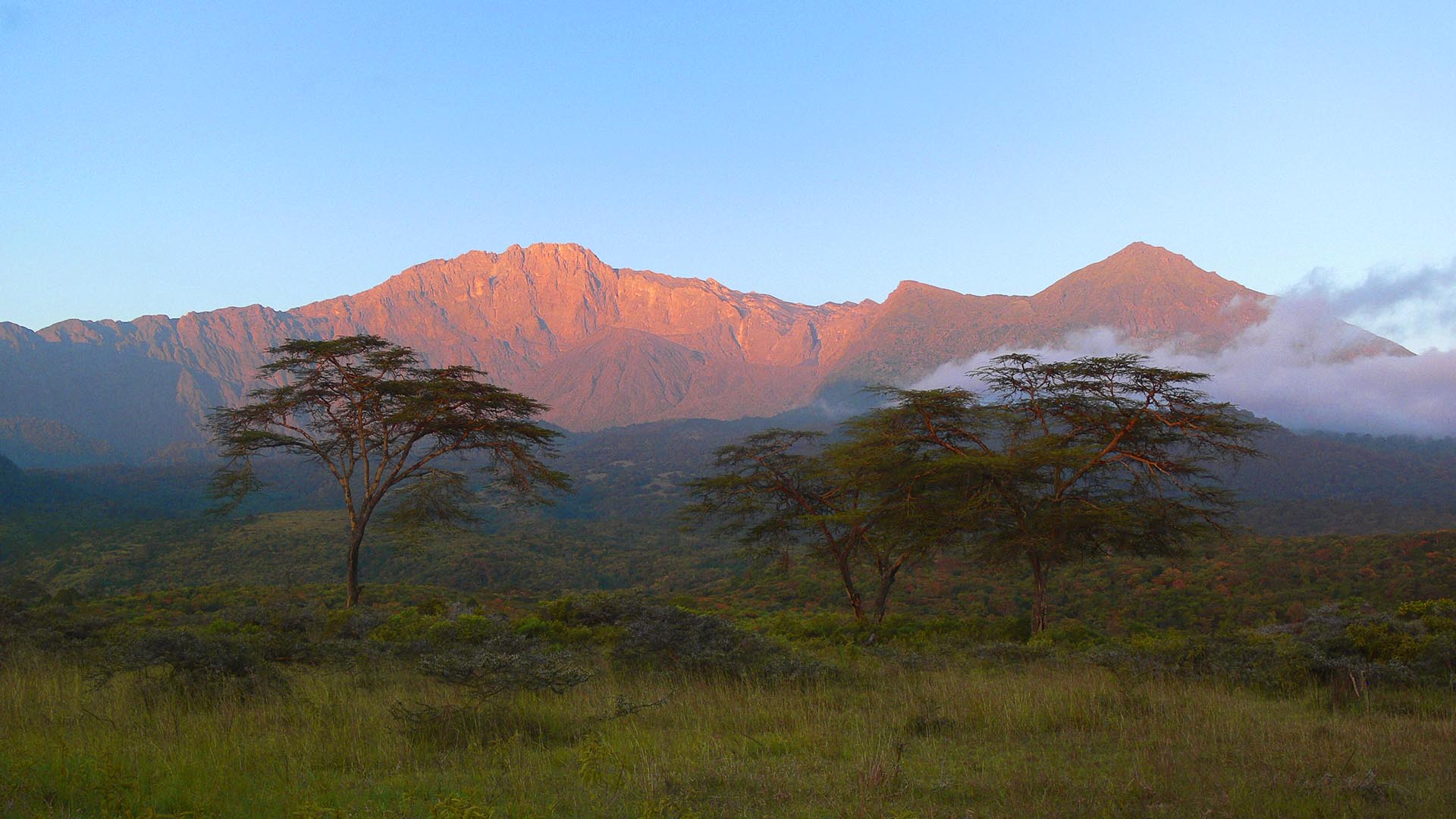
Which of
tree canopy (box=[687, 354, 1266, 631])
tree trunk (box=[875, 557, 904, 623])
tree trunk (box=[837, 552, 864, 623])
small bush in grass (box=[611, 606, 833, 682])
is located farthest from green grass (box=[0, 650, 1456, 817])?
tree trunk (box=[837, 552, 864, 623])

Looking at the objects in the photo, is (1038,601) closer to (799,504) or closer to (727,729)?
(799,504)

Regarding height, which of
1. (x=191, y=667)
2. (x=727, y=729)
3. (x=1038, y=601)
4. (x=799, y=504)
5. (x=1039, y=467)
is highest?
(x=1039, y=467)

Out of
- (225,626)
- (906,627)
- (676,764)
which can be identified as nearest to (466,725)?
(676,764)

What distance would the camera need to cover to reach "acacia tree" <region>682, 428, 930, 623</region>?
24.0 metres

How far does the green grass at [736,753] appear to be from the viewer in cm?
514

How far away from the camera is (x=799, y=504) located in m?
26.9

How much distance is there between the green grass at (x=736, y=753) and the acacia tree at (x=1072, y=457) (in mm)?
11513

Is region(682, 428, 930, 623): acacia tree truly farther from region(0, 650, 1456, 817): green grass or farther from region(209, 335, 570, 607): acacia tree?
region(0, 650, 1456, 817): green grass

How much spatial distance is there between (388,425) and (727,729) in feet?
64.3

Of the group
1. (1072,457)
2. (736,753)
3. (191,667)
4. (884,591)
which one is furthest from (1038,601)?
(191,667)

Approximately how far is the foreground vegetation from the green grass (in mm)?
32

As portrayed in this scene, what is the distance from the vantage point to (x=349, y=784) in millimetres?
5633

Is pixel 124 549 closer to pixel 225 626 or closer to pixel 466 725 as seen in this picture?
pixel 225 626

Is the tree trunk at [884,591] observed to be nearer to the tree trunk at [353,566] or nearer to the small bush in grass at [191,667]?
the tree trunk at [353,566]
